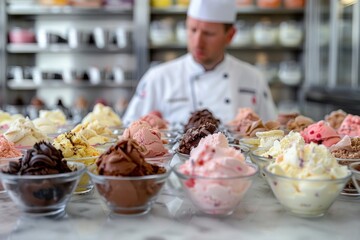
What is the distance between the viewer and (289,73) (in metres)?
4.99

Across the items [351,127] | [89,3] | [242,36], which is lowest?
[351,127]

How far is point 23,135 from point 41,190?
0.45 meters

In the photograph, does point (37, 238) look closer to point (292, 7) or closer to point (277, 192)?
point (277, 192)

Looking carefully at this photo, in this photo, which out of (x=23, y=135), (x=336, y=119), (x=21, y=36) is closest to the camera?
(x=23, y=135)

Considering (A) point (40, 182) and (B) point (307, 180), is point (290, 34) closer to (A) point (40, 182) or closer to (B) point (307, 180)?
(B) point (307, 180)

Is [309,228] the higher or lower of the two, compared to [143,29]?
lower

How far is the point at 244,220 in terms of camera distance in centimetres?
106

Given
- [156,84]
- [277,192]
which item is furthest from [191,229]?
[156,84]

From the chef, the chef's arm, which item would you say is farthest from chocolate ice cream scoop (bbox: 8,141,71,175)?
the chef's arm

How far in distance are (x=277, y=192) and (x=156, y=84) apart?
2500 millimetres

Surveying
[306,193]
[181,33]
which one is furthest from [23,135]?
[181,33]

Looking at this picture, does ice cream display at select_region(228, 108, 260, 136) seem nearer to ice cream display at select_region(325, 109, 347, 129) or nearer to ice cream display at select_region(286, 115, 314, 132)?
ice cream display at select_region(286, 115, 314, 132)

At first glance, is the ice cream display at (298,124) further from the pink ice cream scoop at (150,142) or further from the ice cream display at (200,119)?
the pink ice cream scoop at (150,142)

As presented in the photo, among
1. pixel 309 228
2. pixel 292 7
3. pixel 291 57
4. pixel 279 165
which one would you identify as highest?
pixel 292 7
